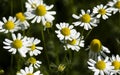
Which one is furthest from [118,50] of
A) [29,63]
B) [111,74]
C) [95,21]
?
[29,63]

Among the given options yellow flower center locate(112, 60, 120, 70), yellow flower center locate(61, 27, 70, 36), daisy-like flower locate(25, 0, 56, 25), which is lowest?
yellow flower center locate(112, 60, 120, 70)

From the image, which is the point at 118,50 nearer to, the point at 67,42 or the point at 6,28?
the point at 67,42

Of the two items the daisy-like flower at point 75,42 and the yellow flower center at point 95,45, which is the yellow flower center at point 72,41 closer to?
the daisy-like flower at point 75,42

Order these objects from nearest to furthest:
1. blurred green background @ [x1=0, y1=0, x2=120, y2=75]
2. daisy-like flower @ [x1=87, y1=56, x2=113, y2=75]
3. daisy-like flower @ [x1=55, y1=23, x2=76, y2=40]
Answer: daisy-like flower @ [x1=87, y1=56, x2=113, y2=75] → daisy-like flower @ [x1=55, y1=23, x2=76, y2=40] → blurred green background @ [x1=0, y1=0, x2=120, y2=75]

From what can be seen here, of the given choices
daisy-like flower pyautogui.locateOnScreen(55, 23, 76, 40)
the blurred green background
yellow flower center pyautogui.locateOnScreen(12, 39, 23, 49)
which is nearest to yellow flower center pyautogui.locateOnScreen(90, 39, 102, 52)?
daisy-like flower pyautogui.locateOnScreen(55, 23, 76, 40)

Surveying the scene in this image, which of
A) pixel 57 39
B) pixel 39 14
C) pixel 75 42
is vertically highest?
pixel 57 39

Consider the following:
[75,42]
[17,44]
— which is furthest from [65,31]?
[17,44]

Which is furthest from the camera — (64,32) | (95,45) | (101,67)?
(64,32)

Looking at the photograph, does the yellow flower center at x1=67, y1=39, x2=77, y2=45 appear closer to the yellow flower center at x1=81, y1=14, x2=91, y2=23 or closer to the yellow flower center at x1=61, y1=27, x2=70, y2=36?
the yellow flower center at x1=61, y1=27, x2=70, y2=36

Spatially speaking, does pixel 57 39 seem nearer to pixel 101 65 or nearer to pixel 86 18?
pixel 86 18

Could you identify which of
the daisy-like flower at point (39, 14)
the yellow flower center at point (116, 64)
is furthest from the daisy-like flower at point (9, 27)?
the yellow flower center at point (116, 64)

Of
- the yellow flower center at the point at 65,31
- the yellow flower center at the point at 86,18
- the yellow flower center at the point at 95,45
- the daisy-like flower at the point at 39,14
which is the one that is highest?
the yellow flower center at the point at 86,18
